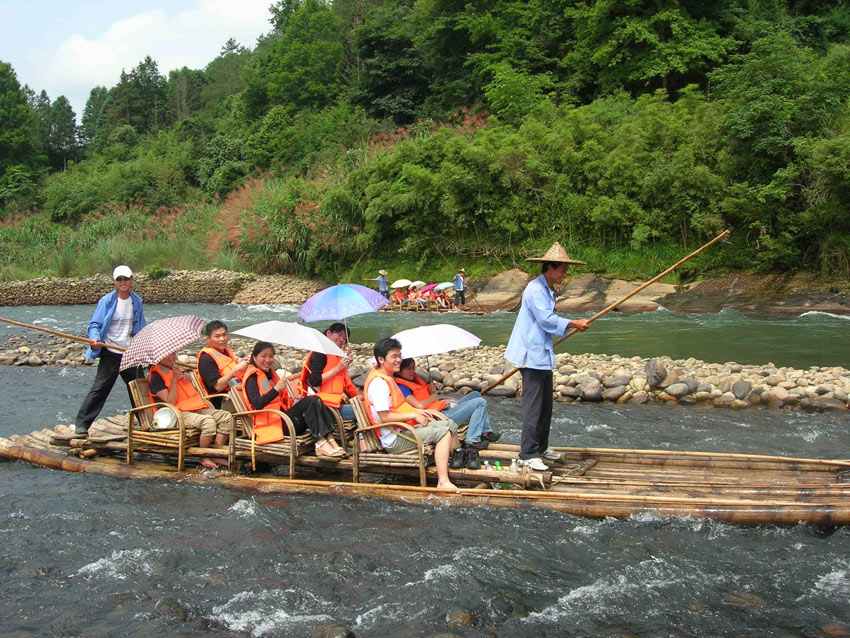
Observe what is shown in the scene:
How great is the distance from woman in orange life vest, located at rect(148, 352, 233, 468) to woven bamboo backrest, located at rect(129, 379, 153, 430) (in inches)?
4.4

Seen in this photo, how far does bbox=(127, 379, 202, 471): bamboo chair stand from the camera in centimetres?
749

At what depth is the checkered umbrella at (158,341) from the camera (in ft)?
24.0

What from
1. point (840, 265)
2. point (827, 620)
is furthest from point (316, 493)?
point (840, 265)

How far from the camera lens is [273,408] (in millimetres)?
7469

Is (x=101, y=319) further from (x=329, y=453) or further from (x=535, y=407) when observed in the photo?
(x=535, y=407)

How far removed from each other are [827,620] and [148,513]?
18.4 feet

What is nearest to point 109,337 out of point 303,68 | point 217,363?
point 217,363

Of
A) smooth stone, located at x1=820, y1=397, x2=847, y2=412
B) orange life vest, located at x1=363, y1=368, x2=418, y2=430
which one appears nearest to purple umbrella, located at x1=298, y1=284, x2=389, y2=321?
orange life vest, located at x1=363, y1=368, x2=418, y2=430

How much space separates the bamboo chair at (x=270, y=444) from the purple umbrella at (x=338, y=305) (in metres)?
1.24

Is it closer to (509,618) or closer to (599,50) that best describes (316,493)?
(509,618)

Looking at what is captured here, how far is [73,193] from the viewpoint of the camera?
4847 cm

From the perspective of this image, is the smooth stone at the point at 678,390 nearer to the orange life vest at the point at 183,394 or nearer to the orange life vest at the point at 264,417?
the orange life vest at the point at 264,417

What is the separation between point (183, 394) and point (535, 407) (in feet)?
12.4

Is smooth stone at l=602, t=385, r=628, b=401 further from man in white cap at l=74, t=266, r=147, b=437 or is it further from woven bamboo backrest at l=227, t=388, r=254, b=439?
man in white cap at l=74, t=266, r=147, b=437
